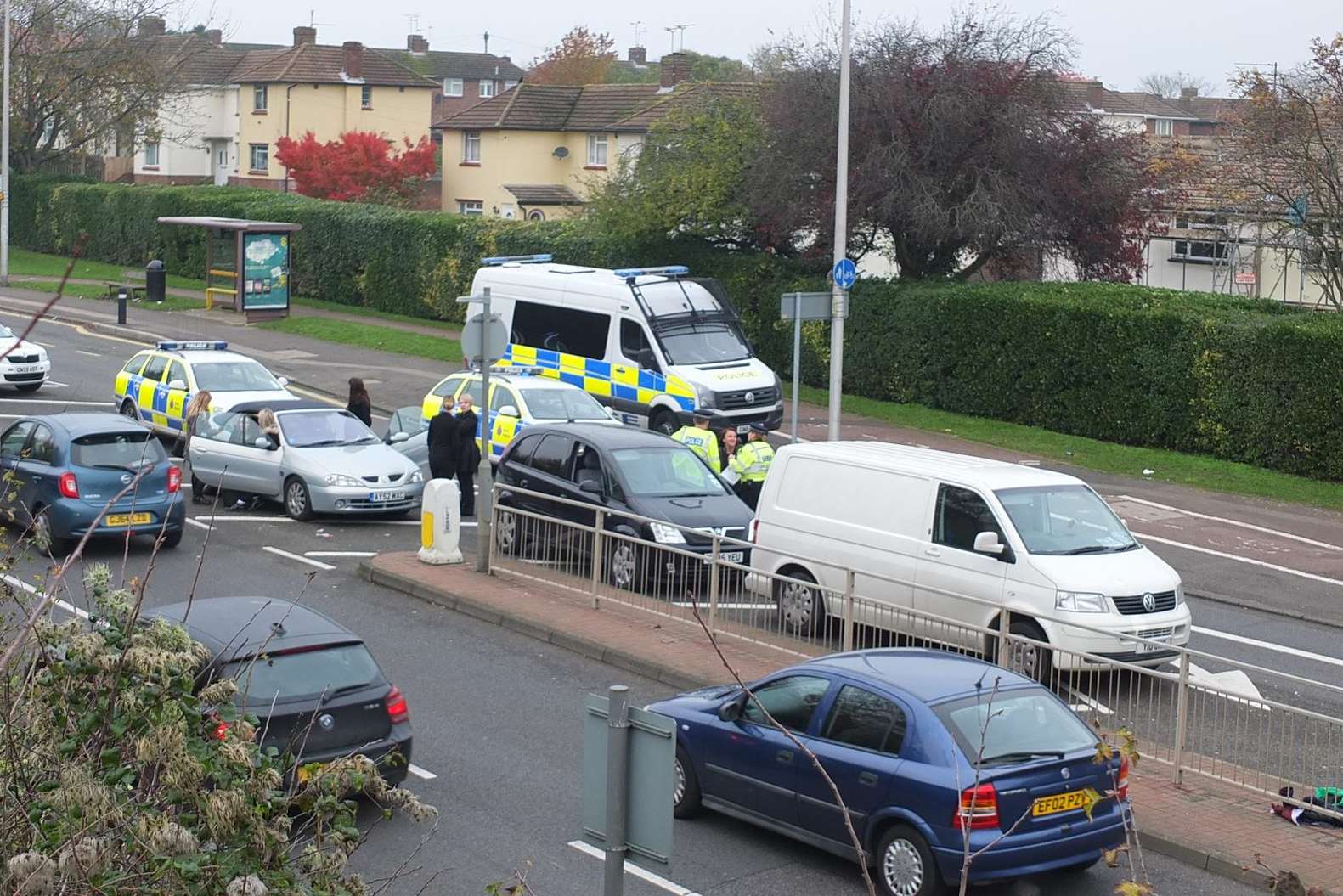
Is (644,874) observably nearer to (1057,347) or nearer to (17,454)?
(17,454)

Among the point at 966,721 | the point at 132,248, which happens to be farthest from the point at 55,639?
the point at 132,248

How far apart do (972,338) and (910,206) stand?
2.69 meters

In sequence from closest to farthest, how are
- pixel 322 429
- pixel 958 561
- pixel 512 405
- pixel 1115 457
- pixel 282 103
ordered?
1. pixel 958 561
2. pixel 322 429
3. pixel 512 405
4. pixel 1115 457
5. pixel 282 103

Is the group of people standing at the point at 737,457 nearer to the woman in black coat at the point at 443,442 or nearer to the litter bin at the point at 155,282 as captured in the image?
the woman in black coat at the point at 443,442

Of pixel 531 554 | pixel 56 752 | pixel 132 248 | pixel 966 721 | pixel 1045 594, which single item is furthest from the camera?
pixel 132 248

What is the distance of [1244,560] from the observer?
19922 mm

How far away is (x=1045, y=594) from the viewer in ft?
44.5

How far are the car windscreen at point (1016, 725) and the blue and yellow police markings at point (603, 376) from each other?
15956 millimetres

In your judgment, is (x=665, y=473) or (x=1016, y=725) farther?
(x=665, y=473)

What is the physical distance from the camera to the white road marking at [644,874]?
9.53 metres

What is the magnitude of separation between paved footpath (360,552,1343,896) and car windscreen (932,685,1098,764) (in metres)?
1.18

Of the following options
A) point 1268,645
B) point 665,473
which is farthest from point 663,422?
point 1268,645

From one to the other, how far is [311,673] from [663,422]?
1563 centimetres

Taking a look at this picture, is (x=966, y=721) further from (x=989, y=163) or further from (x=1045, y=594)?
(x=989, y=163)
